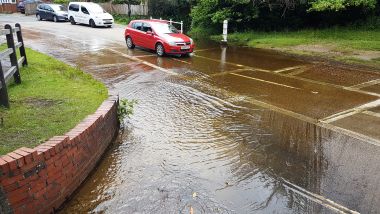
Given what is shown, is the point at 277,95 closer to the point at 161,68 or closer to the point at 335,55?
the point at 161,68

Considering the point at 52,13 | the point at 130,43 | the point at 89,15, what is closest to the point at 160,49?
the point at 130,43

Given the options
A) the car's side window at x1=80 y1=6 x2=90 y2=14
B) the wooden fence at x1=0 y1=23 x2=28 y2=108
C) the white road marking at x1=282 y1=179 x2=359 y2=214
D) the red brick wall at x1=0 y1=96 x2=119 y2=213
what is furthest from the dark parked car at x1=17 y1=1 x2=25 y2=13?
the white road marking at x1=282 y1=179 x2=359 y2=214

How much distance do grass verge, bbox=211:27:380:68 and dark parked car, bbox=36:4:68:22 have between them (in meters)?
16.2

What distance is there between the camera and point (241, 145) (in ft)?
21.5

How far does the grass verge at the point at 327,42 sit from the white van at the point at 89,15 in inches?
396

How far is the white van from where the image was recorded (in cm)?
2714

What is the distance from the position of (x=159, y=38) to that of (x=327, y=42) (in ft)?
29.7

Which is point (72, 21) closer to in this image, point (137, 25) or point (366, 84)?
point (137, 25)

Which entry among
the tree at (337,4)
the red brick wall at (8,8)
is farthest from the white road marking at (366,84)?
the red brick wall at (8,8)

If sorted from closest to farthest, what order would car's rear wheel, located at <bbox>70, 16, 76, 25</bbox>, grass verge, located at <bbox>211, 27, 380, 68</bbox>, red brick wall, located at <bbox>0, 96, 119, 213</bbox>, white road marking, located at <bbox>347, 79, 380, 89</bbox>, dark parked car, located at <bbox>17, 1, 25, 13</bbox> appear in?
1. red brick wall, located at <bbox>0, 96, 119, 213</bbox>
2. white road marking, located at <bbox>347, 79, 380, 89</bbox>
3. grass verge, located at <bbox>211, 27, 380, 68</bbox>
4. car's rear wheel, located at <bbox>70, 16, 76, 25</bbox>
5. dark parked car, located at <bbox>17, 1, 25, 13</bbox>

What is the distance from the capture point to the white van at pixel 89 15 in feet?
89.0

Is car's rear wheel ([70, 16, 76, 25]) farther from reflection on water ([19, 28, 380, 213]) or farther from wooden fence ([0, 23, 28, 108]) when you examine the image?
reflection on water ([19, 28, 380, 213])

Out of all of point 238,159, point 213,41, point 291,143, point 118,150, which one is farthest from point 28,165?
point 213,41

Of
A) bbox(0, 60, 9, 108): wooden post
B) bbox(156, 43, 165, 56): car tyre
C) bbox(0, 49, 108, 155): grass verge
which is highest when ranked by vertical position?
bbox(156, 43, 165, 56): car tyre
